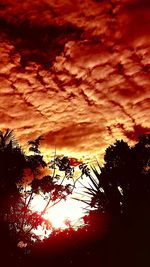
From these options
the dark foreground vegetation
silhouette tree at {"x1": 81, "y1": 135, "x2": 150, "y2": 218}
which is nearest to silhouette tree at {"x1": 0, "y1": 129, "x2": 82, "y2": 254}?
the dark foreground vegetation

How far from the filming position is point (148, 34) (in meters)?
6.98

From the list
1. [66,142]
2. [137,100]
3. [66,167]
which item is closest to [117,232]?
[66,167]

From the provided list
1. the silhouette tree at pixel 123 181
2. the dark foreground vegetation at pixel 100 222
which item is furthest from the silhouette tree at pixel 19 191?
the silhouette tree at pixel 123 181

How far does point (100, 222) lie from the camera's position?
643 cm

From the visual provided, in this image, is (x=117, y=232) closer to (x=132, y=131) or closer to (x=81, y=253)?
(x=81, y=253)

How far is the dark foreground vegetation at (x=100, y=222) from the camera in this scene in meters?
6.01

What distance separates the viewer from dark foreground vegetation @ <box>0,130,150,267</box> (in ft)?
19.7

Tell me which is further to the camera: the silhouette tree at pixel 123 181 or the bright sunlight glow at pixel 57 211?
the bright sunlight glow at pixel 57 211

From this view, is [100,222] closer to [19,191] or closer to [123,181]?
[123,181]

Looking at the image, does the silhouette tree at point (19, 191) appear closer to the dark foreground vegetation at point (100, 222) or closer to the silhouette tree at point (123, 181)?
the dark foreground vegetation at point (100, 222)

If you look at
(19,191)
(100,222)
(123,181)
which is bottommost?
(100,222)

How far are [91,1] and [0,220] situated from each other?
449cm

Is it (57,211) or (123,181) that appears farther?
(57,211)

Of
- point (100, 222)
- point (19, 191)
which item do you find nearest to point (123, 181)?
point (100, 222)
